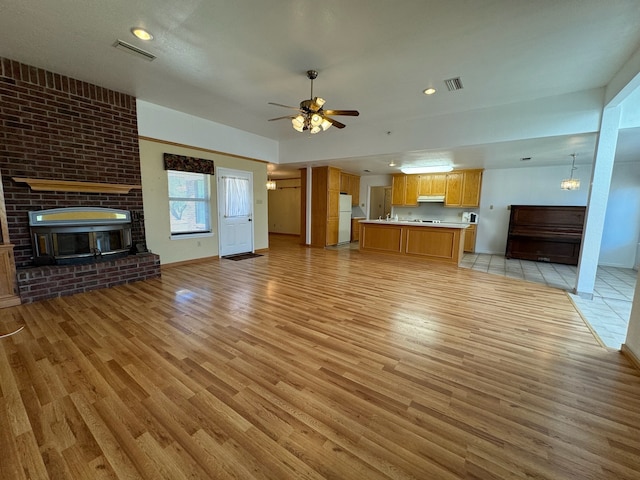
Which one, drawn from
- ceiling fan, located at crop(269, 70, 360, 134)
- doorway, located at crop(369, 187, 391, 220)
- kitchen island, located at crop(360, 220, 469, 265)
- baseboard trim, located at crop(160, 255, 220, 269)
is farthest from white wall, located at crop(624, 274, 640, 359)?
doorway, located at crop(369, 187, 391, 220)

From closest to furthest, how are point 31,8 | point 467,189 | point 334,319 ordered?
1. point 31,8
2. point 334,319
3. point 467,189

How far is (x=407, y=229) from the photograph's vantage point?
6449mm

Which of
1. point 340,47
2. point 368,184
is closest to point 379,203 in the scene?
point 368,184

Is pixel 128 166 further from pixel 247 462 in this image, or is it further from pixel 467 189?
pixel 467 189

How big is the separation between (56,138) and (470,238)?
9173mm

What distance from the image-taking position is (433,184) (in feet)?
26.3

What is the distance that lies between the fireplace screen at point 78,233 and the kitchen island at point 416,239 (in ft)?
17.4

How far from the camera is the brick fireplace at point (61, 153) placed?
A: 335 centimetres

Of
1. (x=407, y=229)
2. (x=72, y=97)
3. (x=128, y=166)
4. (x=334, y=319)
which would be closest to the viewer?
(x=334, y=319)

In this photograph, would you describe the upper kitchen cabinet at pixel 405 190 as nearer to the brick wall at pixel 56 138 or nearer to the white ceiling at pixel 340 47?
the white ceiling at pixel 340 47

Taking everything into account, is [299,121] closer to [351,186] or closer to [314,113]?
[314,113]

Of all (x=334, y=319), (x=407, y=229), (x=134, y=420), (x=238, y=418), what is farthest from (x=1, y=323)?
(x=407, y=229)

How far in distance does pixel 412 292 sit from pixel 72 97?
18.7 feet

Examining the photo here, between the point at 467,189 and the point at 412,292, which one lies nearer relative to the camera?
the point at 412,292
